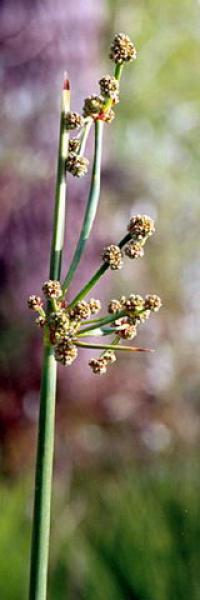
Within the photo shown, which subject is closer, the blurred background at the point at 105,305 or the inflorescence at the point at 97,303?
the inflorescence at the point at 97,303

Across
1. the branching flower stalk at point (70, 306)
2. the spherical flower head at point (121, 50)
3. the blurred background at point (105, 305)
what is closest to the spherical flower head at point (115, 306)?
the branching flower stalk at point (70, 306)

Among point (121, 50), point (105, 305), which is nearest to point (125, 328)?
point (121, 50)

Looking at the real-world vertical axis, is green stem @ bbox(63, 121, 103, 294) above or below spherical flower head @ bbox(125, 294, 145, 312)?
above

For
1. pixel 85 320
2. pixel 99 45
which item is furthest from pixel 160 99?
pixel 85 320

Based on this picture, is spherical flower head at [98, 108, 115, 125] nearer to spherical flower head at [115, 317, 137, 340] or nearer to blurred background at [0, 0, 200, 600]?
spherical flower head at [115, 317, 137, 340]

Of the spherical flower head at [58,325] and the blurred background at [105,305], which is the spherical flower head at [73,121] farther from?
the blurred background at [105,305]

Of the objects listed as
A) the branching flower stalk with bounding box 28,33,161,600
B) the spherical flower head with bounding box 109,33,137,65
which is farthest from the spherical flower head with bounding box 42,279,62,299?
the spherical flower head with bounding box 109,33,137,65
